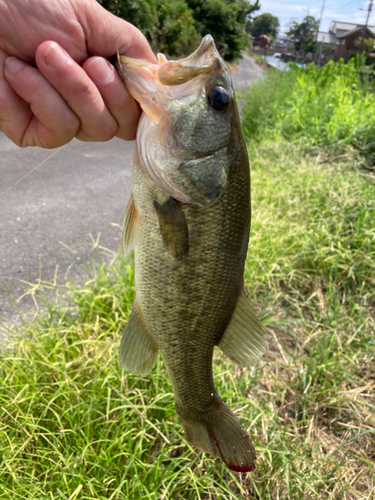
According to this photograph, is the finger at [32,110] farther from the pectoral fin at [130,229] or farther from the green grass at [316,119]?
the green grass at [316,119]

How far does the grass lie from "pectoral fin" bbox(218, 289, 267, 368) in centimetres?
75

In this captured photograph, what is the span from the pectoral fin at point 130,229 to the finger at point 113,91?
0.32 metres

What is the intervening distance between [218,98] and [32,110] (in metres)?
0.70

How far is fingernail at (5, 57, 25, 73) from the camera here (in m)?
1.26

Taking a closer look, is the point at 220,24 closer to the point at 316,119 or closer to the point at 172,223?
the point at 316,119

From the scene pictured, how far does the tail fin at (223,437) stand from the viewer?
1373 millimetres

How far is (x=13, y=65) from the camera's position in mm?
1257

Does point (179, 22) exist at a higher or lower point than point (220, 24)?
higher

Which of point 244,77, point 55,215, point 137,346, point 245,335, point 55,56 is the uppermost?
point 55,56

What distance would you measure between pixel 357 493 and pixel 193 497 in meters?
0.87

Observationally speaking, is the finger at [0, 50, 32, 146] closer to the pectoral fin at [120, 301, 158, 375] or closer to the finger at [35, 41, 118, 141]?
the finger at [35, 41, 118, 141]

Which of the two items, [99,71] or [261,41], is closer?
[99,71]

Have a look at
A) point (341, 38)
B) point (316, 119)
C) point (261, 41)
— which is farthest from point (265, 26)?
point (316, 119)

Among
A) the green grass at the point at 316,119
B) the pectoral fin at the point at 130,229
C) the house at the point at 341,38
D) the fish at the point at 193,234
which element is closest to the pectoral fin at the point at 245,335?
the fish at the point at 193,234
